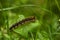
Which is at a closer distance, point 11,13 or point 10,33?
point 10,33

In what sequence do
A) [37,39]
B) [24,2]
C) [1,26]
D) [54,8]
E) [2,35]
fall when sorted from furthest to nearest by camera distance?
[24,2] → [54,8] → [1,26] → [2,35] → [37,39]

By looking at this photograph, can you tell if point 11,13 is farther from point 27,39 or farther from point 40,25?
point 27,39

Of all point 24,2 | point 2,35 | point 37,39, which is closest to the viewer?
point 37,39

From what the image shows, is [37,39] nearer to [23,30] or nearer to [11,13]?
[23,30]

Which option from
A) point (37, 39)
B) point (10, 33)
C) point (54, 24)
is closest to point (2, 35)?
point (10, 33)

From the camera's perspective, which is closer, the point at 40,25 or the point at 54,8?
the point at 40,25

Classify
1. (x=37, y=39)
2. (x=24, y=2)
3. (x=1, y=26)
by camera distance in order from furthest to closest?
(x=24, y=2)
(x=1, y=26)
(x=37, y=39)

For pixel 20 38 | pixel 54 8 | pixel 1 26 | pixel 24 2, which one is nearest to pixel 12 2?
pixel 24 2

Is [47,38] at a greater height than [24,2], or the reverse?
[24,2]

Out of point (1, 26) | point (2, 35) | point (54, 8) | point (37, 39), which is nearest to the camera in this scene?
point (37, 39)
